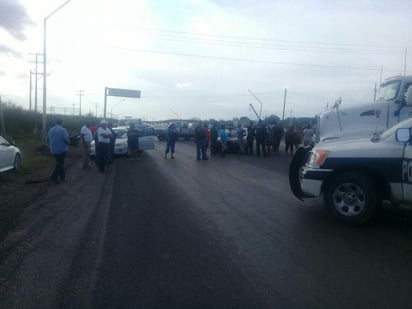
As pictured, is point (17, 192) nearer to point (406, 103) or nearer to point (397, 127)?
point (397, 127)

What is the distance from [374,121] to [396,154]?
4.78 m

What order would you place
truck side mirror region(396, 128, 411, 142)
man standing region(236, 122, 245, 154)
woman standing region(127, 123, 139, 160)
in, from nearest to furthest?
truck side mirror region(396, 128, 411, 142)
woman standing region(127, 123, 139, 160)
man standing region(236, 122, 245, 154)

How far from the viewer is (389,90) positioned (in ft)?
40.8

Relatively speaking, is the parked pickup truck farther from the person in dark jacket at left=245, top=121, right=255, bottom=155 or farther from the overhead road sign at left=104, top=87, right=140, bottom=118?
the overhead road sign at left=104, top=87, right=140, bottom=118

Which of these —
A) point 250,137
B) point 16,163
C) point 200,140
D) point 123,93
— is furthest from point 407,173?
point 123,93

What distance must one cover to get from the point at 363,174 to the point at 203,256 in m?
3.39

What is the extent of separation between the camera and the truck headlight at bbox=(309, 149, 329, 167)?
841cm

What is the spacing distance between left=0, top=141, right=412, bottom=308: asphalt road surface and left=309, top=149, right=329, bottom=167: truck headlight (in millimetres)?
980

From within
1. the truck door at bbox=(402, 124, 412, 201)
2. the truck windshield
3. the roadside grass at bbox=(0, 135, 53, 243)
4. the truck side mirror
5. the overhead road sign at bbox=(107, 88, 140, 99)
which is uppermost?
the overhead road sign at bbox=(107, 88, 140, 99)

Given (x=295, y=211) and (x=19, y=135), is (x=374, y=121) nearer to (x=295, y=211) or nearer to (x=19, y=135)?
(x=295, y=211)

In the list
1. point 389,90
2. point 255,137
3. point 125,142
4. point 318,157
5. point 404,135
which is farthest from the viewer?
point 255,137

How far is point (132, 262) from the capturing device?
5891 millimetres

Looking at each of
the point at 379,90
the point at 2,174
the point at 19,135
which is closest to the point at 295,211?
the point at 379,90

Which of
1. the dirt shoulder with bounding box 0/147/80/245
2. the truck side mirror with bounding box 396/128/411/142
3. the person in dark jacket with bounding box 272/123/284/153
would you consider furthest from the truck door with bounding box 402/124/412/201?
the person in dark jacket with bounding box 272/123/284/153
